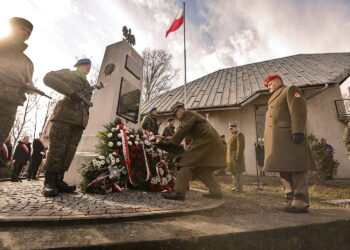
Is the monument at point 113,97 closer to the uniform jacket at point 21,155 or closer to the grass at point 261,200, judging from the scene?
the grass at point 261,200

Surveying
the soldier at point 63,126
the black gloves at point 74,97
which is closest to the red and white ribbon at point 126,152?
the soldier at point 63,126

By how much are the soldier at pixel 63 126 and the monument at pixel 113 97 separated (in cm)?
85

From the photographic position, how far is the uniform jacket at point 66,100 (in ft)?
9.97

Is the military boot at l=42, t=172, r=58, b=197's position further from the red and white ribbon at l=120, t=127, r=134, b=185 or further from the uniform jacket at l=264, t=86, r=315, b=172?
the uniform jacket at l=264, t=86, r=315, b=172

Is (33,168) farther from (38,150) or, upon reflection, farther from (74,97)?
(74,97)

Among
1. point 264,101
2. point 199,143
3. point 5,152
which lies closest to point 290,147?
point 199,143

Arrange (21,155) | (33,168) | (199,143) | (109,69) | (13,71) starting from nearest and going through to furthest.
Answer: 1. (13,71)
2. (199,143)
3. (109,69)
4. (33,168)
5. (21,155)

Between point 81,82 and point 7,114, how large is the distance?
52.5 inches

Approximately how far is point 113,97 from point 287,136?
367cm

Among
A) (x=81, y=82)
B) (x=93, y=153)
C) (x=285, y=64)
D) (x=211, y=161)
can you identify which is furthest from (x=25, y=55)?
(x=285, y=64)

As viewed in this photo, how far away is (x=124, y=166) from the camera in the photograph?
3.50 m

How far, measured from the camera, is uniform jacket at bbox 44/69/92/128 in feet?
9.97

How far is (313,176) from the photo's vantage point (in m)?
7.03

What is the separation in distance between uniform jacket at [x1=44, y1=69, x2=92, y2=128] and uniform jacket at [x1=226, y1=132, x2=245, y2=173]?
4.10 m
